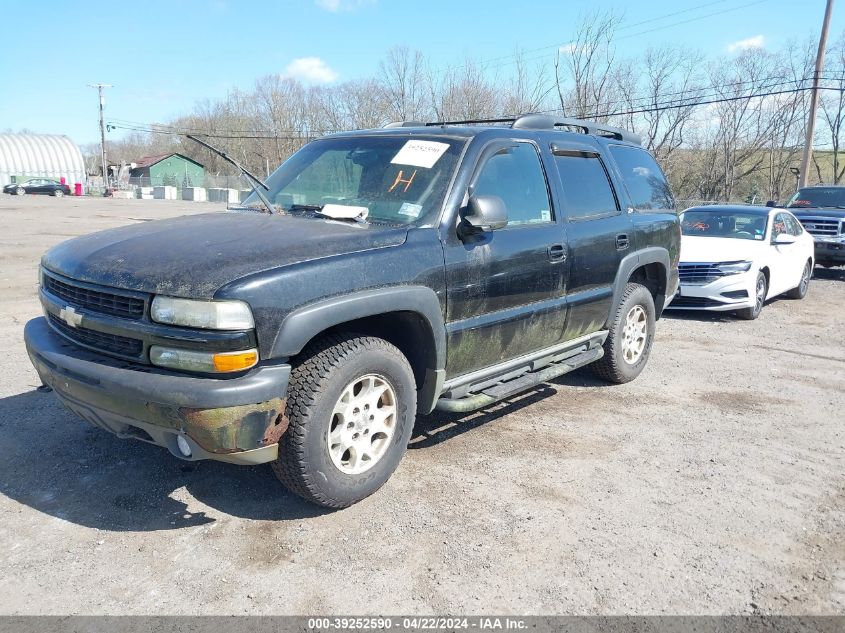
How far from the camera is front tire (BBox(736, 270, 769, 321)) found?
927cm

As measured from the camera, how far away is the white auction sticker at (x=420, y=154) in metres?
4.07

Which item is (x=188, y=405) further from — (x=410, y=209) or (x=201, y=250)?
(x=410, y=209)

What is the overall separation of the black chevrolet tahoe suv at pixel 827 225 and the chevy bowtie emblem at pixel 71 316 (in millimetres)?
14379

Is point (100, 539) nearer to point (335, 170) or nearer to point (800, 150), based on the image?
point (335, 170)

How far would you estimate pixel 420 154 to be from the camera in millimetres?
4129

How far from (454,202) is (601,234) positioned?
1690mm

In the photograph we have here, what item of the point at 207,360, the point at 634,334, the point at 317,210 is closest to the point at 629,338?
the point at 634,334

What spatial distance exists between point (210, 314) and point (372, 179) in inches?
64.4

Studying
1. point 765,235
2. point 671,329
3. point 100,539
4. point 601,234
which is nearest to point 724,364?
point 671,329

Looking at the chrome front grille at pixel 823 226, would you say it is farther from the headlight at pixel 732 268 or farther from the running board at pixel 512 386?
the running board at pixel 512 386

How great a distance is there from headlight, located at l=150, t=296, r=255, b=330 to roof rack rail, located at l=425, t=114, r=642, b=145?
98.8 inches

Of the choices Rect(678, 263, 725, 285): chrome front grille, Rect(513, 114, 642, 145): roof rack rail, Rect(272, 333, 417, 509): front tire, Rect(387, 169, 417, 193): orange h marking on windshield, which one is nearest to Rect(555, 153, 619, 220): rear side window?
Rect(513, 114, 642, 145): roof rack rail

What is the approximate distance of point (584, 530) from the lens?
11.2ft

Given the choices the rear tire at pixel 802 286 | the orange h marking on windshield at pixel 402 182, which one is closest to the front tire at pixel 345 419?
the orange h marking on windshield at pixel 402 182
